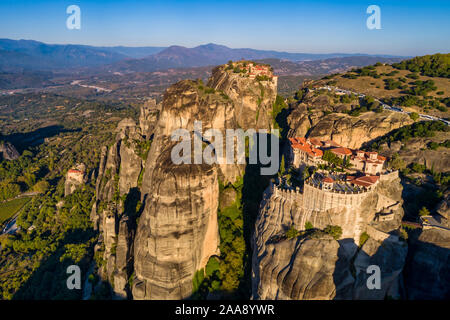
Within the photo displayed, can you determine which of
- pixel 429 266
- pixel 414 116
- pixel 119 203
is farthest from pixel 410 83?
pixel 119 203

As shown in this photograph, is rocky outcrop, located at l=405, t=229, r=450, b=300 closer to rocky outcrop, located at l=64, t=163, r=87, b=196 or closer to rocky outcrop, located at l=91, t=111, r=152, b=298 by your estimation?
rocky outcrop, located at l=91, t=111, r=152, b=298

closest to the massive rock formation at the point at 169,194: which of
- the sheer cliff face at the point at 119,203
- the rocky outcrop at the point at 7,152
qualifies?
the sheer cliff face at the point at 119,203

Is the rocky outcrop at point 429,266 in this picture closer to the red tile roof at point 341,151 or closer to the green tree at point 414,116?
the red tile roof at point 341,151

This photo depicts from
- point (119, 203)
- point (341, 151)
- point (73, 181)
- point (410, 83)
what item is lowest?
point (73, 181)

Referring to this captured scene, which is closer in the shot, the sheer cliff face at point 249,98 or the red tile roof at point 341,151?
the red tile roof at point 341,151

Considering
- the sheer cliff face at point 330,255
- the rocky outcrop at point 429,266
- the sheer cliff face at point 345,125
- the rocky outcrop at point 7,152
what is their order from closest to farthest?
the sheer cliff face at point 330,255, the rocky outcrop at point 429,266, the sheer cliff face at point 345,125, the rocky outcrop at point 7,152

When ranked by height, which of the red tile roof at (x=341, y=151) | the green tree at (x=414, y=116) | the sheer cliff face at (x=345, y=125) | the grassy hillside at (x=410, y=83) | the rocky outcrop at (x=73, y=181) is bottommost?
the rocky outcrop at (x=73, y=181)

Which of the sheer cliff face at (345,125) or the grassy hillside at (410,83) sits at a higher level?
the grassy hillside at (410,83)

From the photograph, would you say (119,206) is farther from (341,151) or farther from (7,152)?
(7,152)
